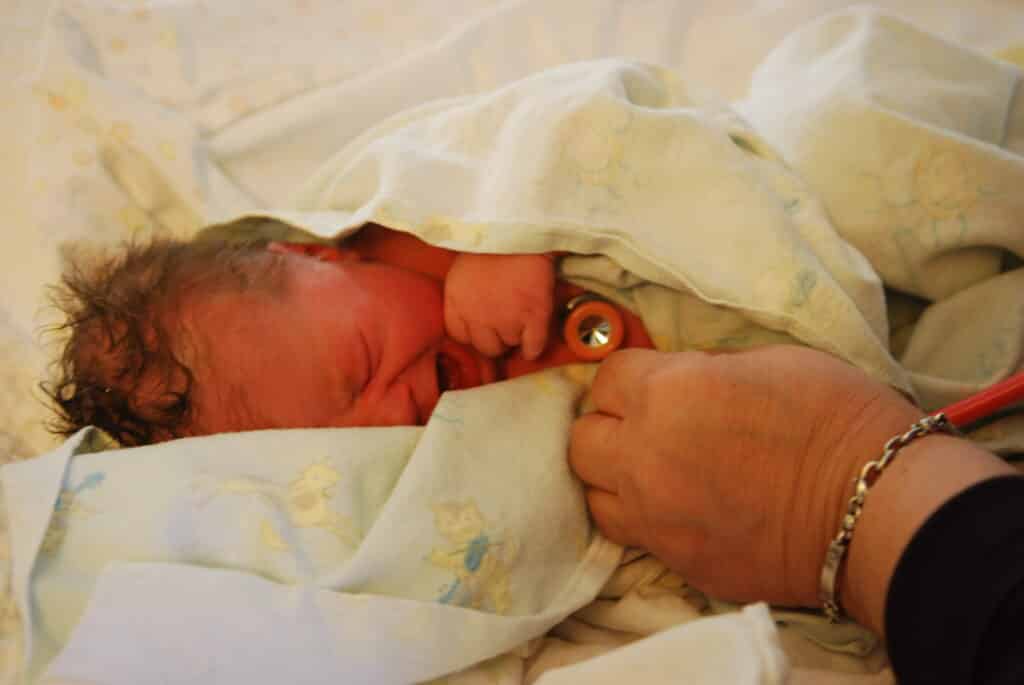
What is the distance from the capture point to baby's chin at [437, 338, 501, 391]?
918 mm

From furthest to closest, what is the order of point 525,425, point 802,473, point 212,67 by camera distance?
point 212,67 → point 525,425 → point 802,473

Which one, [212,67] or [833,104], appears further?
[212,67]

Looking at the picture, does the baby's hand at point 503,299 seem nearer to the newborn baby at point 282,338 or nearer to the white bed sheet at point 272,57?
the newborn baby at point 282,338

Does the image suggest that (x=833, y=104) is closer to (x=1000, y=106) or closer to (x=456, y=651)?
(x=1000, y=106)

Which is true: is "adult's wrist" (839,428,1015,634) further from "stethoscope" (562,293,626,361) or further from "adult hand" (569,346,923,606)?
"stethoscope" (562,293,626,361)

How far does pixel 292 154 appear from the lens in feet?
4.12

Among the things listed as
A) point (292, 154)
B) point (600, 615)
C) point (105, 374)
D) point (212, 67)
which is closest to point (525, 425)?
point (600, 615)

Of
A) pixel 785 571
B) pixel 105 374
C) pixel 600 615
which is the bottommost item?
pixel 600 615

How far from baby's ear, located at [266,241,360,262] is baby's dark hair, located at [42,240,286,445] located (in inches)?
1.3

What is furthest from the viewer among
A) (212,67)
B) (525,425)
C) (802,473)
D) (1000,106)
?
(212,67)

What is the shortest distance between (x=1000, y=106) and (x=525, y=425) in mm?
735

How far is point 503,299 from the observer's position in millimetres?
816

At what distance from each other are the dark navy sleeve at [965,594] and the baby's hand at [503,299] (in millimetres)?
421

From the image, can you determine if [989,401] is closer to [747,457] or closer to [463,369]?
[747,457]
